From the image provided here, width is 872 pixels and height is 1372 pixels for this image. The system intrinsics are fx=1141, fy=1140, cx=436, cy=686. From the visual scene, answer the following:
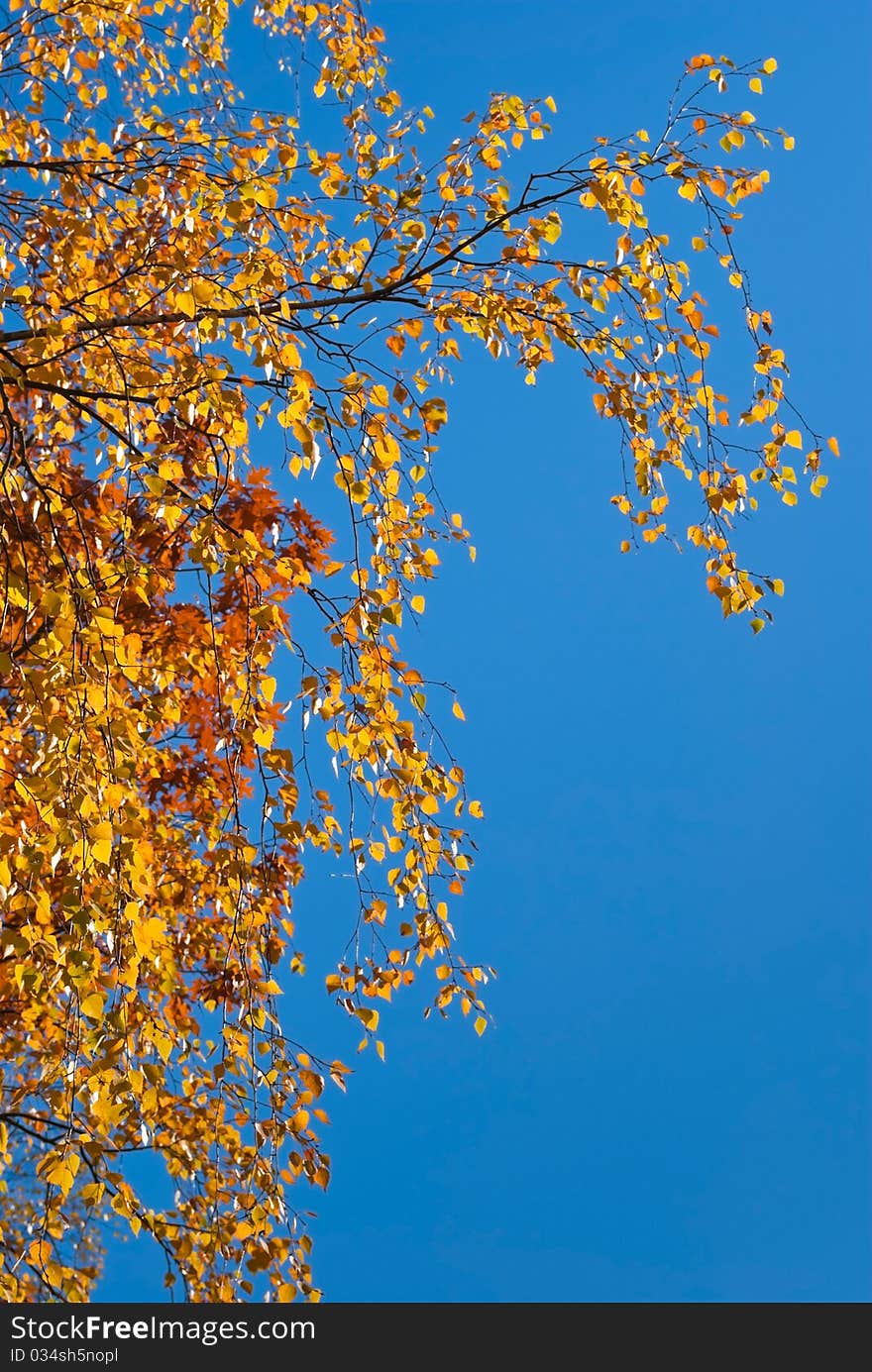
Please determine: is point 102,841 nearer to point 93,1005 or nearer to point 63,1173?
point 93,1005

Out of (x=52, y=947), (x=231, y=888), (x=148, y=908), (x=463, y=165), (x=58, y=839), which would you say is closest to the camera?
(x=58, y=839)

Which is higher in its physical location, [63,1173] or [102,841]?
[102,841]

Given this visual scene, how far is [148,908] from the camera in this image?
4.36 m

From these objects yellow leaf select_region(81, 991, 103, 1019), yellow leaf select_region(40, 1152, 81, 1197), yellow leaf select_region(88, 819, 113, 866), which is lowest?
yellow leaf select_region(40, 1152, 81, 1197)

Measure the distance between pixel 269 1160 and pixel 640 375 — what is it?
92.7 inches

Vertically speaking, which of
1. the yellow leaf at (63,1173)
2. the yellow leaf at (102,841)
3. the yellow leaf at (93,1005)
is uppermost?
the yellow leaf at (102,841)

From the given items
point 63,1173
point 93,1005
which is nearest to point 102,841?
point 93,1005

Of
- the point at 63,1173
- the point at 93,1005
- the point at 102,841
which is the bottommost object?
the point at 63,1173

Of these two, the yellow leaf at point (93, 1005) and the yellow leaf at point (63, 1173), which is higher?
the yellow leaf at point (93, 1005)

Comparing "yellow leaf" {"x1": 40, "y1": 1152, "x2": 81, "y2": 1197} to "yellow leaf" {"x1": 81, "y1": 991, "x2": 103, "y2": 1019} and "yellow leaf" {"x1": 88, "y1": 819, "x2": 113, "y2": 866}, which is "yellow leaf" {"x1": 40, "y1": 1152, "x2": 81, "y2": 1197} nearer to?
"yellow leaf" {"x1": 81, "y1": 991, "x2": 103, "y2": 1019}

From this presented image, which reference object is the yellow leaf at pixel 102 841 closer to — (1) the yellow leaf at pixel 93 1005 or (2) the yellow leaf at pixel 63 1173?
(1) the yellow leaf at pixel 93 1005
